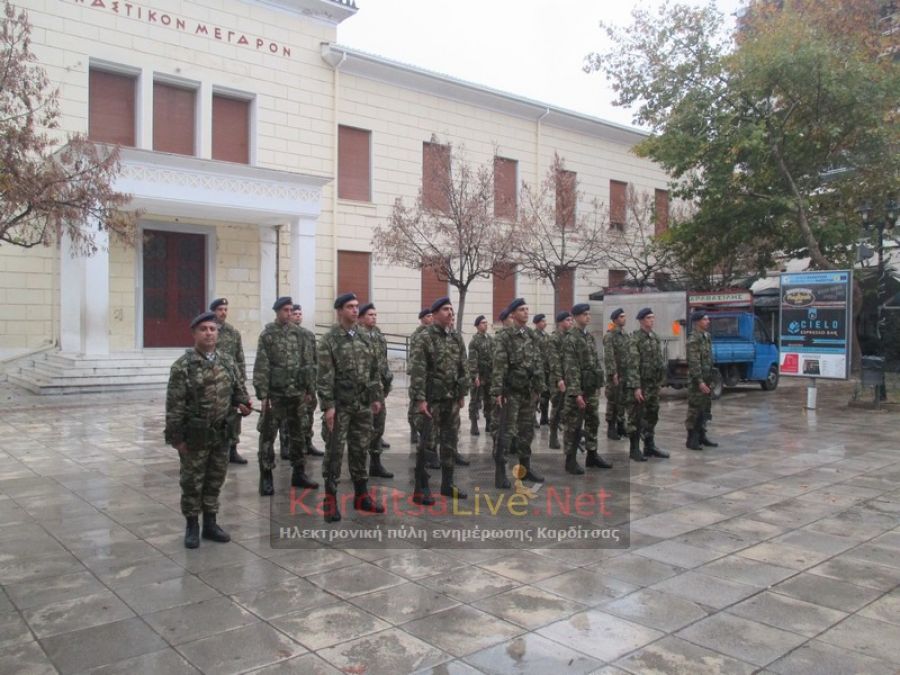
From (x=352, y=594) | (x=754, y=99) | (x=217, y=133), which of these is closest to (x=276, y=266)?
(x=217, y=133)

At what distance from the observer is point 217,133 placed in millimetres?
19203

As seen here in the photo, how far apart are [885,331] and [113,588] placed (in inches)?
1032

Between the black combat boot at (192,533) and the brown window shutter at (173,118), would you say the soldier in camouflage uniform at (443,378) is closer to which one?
the black combat boot at (192,533)

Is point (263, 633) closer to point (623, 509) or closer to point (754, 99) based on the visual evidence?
point (623, 509)

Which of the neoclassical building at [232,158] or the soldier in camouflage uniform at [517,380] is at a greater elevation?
the neoclassical building at [232,158]

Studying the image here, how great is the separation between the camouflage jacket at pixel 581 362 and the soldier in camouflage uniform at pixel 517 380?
2.35 ft

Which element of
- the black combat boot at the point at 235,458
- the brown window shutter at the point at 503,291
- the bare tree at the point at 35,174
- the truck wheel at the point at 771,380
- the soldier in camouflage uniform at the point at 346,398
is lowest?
the black combat boot at the point at 235,458

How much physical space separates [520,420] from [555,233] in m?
17.8

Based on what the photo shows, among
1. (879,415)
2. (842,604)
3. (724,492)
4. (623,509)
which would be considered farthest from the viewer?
(879,415)

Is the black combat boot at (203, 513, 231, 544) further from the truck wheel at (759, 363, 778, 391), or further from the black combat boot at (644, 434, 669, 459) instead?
the truck wheel at (759, 363, 778, 391)

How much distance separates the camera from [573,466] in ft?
26.3

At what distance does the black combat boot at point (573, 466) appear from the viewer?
797cm

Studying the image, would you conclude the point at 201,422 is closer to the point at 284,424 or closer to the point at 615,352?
the point at 284,424

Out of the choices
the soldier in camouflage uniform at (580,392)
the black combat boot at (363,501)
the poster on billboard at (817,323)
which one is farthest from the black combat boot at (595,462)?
the poster on billboard at (817,323)
